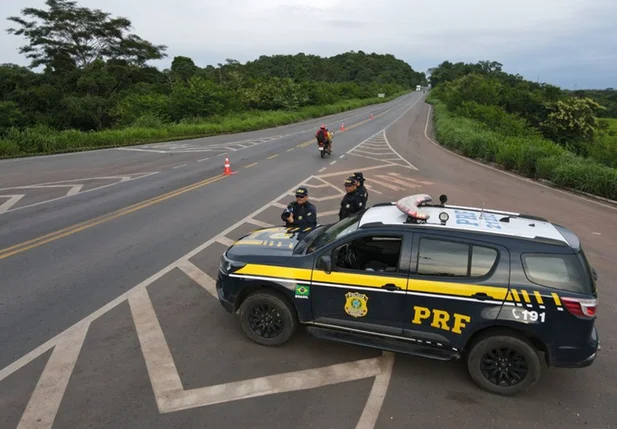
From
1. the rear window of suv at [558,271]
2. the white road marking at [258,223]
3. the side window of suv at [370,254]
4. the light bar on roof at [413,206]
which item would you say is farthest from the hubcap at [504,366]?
the white road marking at [258,223]

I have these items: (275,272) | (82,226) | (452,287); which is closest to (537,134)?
(82,226)

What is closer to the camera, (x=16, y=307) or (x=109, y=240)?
(x=16, y=307)

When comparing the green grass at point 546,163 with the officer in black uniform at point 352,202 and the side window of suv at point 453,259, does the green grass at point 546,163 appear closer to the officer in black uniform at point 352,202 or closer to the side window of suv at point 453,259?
the officer in black uniform at point 352,202

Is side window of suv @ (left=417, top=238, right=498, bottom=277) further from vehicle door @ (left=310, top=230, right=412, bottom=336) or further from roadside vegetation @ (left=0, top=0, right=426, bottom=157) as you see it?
roadside vegetation @ (left=0, top=0, right=426, bottom=157)

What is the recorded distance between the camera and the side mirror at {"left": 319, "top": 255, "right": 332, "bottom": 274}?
16.8ft

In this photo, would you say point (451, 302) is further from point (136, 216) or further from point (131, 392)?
point (136, 216)

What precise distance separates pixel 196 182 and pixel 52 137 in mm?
12300

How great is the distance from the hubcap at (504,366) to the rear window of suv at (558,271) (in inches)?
32.4

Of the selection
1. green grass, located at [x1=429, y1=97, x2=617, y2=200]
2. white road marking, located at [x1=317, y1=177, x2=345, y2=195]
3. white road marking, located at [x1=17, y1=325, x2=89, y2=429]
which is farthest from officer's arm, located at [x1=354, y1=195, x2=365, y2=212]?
green grass, located at [x1=429, y1=97, x2=617, y2=200]

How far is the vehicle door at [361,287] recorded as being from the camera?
16.3 ft

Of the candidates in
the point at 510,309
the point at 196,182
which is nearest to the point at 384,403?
the point at 510,309

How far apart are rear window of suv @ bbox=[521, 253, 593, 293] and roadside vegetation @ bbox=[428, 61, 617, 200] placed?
38.4 feet

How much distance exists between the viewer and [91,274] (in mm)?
7453

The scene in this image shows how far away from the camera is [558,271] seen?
457 centimetres
